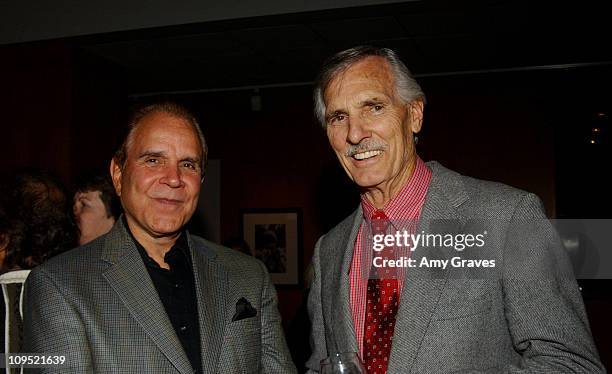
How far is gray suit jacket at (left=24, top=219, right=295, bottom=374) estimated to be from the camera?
5.57ft

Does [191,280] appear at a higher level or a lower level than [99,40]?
lower

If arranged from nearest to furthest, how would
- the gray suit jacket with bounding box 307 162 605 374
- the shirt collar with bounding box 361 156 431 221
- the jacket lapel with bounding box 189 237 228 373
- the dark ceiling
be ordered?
the gray suit jacket with bounding box 307 162 605 374
the jacket lapel with bounding box 189 237 228 373
the shirt collar with bounding box 361 156 431 221
the dark ceiling

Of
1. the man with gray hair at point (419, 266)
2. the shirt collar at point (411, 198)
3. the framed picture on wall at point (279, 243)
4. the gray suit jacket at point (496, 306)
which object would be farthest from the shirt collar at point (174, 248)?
the framed picture on wall at point (279, 243)

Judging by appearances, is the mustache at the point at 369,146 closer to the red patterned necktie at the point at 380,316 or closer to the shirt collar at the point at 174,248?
the red patterned necktie at the point at 380,316

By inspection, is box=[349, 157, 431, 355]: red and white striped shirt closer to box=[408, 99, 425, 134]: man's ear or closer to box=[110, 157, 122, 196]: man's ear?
box=[408, 99, 425, 134]: man's ear

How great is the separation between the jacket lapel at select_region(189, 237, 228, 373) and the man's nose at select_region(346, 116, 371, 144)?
69 centimetres

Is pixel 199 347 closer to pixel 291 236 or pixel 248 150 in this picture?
pixel 291 236

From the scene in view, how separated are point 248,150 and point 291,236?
131 centimetres

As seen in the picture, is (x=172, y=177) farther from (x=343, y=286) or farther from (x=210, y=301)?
(x=343, y=286)

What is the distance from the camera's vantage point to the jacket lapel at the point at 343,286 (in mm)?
1895

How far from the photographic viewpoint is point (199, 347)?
1878mm

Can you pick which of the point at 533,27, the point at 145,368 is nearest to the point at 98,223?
the point at 145,368

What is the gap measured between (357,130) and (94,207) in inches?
78.5

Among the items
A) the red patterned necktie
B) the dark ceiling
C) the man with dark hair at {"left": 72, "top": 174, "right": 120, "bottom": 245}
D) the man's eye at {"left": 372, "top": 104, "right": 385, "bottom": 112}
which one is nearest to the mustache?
the man's eye at {"left": 372, "top": 104, "right": 385, "bottom": 112}
